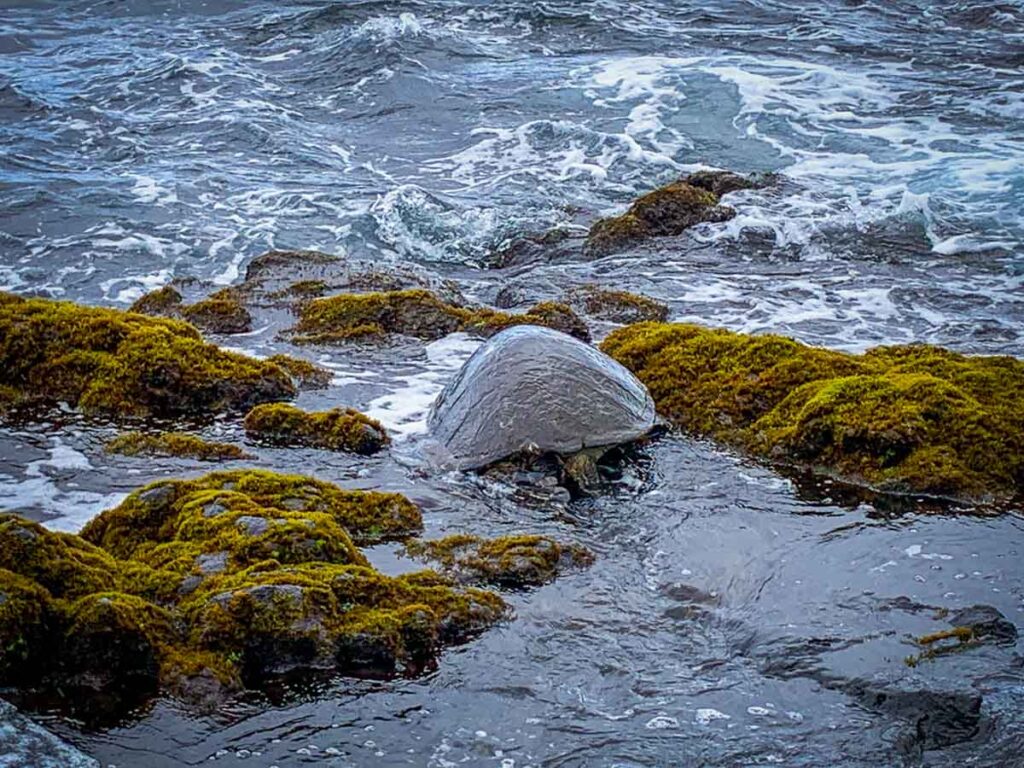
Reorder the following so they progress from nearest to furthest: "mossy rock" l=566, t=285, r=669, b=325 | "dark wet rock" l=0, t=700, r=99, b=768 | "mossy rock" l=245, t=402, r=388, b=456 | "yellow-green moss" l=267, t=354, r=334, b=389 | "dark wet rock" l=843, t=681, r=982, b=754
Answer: "dark wet rock" l=0, t=700, r=99, b=768, "dark wet rock" l=843, t=681, r=982, b=754, "mossy rock" l=245, t=402, r=388, b=456, "yellow-green moss" l=267, t=354, r=334, b=389, "mossy rock" l=566, t=285, r=669, b=325

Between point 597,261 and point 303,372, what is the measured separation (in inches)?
179

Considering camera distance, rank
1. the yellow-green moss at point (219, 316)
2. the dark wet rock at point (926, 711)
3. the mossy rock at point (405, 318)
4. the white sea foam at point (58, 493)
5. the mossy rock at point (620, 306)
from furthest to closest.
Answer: the mossy rock at point (620, 306) → the yellow-green moss at point (219, 316) → the mossy rock at point (405, 318) → the white sea foam at point (58, 493) → the dark wet rock at point (926, 711)

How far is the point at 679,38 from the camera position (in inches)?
843

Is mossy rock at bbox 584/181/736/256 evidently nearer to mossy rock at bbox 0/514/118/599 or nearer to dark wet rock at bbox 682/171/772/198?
dark wet rock at bbox 682/171/772/198

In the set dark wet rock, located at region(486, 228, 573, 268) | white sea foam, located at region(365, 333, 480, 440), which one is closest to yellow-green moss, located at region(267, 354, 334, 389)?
white sea foam, located at region(365, 333, 480, 440)

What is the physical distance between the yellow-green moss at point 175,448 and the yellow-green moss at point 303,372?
4.48ft

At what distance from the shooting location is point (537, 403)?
616cm

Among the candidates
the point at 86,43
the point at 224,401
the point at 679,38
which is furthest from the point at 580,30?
the point at 224,401

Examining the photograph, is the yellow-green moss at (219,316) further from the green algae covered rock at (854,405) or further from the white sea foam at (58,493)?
the green algae covered rock at (854,405)

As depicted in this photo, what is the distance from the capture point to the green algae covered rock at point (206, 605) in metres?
3.88

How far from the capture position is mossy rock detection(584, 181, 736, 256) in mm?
11898

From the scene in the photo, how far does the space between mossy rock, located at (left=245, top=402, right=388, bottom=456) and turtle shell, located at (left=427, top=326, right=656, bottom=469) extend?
0.39m

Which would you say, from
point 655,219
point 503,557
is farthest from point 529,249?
point 503,557

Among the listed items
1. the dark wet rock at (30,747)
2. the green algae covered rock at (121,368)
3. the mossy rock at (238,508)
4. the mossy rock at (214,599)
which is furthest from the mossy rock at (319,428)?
the dark wet rock at (30,747)
